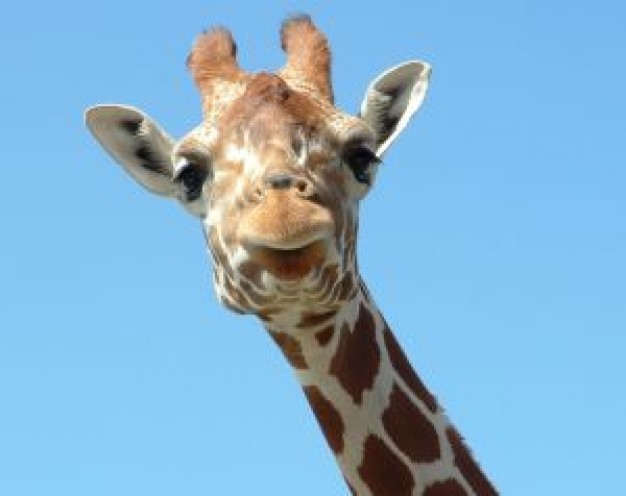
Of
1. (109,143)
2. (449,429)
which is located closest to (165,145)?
(109,143)

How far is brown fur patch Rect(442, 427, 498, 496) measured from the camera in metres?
7.14

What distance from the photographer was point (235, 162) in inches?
258

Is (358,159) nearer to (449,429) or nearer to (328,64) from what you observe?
(328,64)

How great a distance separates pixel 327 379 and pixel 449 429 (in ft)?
2.55

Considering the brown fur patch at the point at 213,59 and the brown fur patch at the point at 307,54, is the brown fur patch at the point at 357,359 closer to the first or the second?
the brown fur patch at the point at 307,54

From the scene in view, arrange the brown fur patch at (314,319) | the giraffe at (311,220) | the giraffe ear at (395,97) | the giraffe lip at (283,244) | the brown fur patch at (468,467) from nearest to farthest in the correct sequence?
the giraffe lip at (283,244) → the giraffe at (311,220) → the brown fur patch at (314,319) → the brown fur patch at (468,467) → the giraffe ear at (395,97)

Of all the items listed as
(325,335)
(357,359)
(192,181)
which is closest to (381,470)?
(357,359)

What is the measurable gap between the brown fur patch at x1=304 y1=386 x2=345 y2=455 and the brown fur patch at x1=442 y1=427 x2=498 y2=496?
0.64 meters

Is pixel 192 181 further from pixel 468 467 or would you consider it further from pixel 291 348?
pixel 468 467

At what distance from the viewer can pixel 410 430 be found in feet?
22.8

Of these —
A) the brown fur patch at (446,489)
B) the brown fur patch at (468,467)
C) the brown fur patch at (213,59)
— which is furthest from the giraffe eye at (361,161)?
the brown fur patch at (446,489)

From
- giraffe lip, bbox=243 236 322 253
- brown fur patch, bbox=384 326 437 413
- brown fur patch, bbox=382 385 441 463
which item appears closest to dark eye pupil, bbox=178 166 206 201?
giraffe lip, bbox=243 236 322 253

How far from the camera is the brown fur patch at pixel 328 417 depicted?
22.4 ft

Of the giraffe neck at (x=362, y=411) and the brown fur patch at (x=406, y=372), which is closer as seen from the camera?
the giraffe neck at (x=362, y=411)
